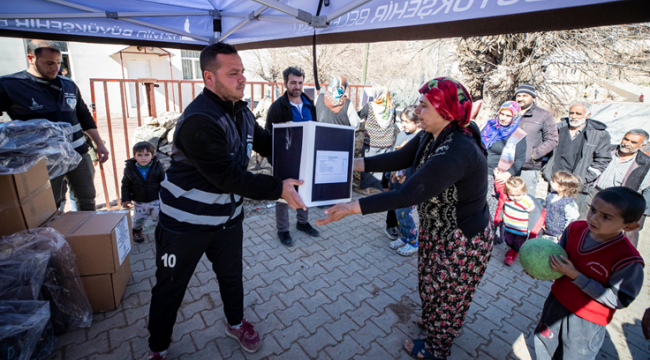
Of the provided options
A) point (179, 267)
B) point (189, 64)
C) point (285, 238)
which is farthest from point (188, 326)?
point (189, 64)

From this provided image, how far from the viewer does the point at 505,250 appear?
453cm

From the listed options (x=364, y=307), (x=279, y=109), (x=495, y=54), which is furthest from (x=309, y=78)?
(x=364, y=307)

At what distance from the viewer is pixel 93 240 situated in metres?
2.68

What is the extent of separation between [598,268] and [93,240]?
12.3 feet

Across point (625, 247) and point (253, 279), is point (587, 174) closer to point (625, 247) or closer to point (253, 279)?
point (625, 247)

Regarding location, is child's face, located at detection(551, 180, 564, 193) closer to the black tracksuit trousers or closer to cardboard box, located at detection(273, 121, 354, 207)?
cardboard box, located at detection(273, 121, 354, 207)

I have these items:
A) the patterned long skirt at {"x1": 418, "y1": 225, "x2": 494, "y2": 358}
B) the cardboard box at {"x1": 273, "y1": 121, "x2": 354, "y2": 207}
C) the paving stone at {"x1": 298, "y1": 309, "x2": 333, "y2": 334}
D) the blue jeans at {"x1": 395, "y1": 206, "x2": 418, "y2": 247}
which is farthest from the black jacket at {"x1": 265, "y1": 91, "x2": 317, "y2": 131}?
the patterned long skirt at {"x1": 418, "y1": 225, "x2": 494, "y2": 358}

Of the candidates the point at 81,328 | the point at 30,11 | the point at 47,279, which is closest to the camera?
the point at 47,279

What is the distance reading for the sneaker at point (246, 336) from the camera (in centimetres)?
252

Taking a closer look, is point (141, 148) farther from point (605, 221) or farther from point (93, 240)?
point (605, 221)

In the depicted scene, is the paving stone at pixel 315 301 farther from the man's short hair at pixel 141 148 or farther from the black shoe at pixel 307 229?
the man's short hair at pixel 141 148

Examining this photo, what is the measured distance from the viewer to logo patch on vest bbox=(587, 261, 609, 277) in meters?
1.97

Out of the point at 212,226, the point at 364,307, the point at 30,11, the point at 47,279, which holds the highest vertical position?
the point at 30,11

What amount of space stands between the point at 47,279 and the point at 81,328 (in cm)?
56
